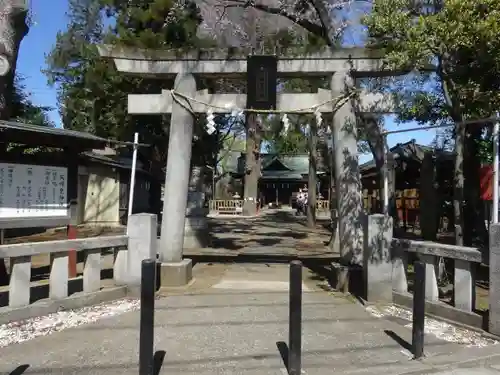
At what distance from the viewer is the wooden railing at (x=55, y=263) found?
6.15 metres

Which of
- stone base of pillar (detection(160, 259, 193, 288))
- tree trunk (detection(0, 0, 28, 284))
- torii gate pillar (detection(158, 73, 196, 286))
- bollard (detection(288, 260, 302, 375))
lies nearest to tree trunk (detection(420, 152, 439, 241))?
torii gate pillar (detection(158, 73, 196, 286))

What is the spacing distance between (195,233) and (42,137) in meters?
7.68

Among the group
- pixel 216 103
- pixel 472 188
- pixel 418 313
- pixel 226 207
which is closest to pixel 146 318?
pixel 418 313

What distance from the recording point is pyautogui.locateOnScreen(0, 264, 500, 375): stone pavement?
486 centimetres

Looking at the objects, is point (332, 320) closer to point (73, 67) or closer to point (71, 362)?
point (71, 362)

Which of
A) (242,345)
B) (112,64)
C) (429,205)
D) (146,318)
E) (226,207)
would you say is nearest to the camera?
(146,318)

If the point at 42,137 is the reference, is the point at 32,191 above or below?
below

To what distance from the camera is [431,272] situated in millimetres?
6730

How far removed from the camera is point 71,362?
194 inches

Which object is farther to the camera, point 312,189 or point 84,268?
point 312,189

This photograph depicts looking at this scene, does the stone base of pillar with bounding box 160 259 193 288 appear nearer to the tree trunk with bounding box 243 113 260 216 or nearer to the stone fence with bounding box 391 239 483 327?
the stone fence with bounding box 391 239 483 327

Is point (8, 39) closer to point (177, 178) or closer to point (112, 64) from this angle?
point (177, 178)

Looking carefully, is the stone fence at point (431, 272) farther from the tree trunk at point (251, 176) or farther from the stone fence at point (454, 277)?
the tree trunk at point (251, 176)

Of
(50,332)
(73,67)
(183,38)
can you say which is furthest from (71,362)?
(73,67)
